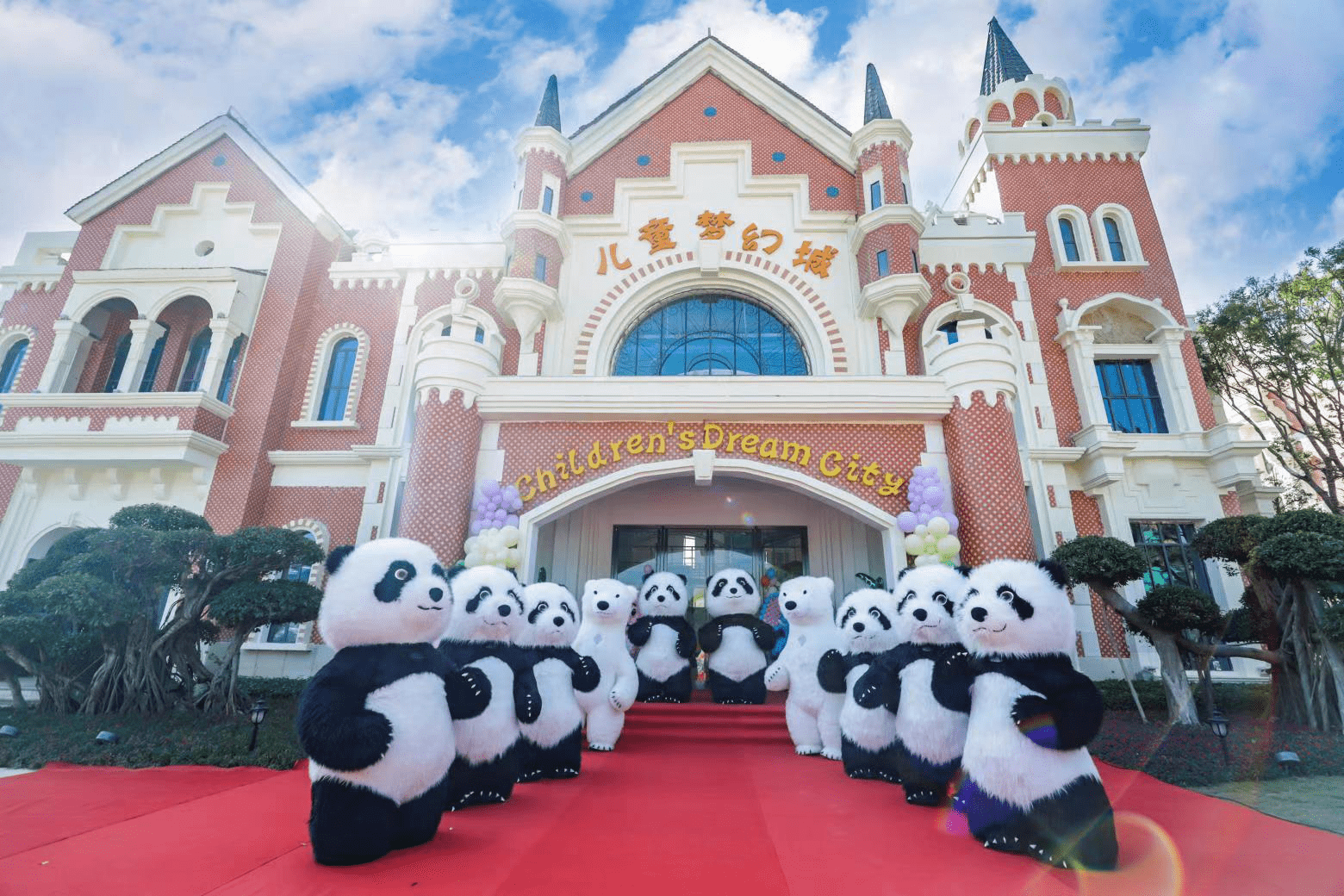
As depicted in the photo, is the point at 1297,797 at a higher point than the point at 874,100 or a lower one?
lower

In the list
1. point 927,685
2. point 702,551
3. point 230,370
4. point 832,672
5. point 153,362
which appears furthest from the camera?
point 153,362

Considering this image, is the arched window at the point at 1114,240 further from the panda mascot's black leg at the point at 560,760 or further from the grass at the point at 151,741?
the grass at the point at 151,741

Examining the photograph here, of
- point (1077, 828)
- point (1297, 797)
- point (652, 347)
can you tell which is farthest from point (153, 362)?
point (1297, 797)

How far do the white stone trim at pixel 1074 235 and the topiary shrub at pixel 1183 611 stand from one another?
26.3ft

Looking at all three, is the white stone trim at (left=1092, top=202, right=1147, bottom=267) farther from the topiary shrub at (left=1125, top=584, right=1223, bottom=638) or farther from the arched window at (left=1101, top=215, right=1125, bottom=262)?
the topiary shrub at (left=1125, top=584, right=1223, bottom=638)

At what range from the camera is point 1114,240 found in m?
13.9

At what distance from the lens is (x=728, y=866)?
3.30m

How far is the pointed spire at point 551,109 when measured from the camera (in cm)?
1373

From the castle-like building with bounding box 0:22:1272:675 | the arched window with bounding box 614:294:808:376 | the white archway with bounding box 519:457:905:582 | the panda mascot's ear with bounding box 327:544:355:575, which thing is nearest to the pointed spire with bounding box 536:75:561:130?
the castle-like building with bounding box 0:22:1272:675

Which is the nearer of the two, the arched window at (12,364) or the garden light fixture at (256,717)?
the garden light fixture at (256,717)

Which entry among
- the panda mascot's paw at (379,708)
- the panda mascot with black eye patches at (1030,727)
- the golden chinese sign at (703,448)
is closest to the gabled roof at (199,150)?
the golden chinese sign at (703,448)

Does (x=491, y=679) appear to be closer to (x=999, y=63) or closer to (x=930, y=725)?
(x=930, y=725)

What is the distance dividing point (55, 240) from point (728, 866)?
2099cm

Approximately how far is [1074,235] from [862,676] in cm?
1355
